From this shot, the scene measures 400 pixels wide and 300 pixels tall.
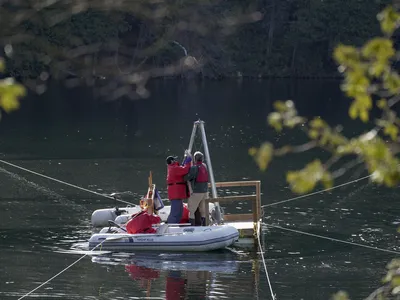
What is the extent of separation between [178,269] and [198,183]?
1.93m

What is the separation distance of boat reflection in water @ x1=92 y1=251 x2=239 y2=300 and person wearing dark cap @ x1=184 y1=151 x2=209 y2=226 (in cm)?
101

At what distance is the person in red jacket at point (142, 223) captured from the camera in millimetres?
18844

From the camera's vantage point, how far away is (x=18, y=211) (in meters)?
23.4

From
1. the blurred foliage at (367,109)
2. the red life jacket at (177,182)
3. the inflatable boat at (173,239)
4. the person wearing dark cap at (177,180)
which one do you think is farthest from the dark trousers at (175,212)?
the blurred foliage at (367,109)

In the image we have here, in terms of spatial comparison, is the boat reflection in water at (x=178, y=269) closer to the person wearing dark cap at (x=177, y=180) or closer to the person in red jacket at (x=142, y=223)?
the person in red jacket at (x=142, y=223)

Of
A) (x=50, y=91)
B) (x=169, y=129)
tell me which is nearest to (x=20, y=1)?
(x=169, y=129)

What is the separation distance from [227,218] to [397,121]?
16.0m

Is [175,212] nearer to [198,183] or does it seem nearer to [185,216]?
[185,216]

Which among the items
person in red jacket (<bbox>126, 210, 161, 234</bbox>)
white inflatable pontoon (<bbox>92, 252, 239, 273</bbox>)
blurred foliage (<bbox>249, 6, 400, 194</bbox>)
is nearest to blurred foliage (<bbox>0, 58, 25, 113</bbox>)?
blurred foliage (<bbox>249, 6, 400, 194</bbox>)

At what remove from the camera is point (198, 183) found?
61.9 feet

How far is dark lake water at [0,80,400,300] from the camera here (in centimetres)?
1672

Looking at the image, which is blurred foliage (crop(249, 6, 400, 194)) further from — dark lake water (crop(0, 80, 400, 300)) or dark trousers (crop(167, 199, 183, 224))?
dark trousers (crop(167, 199, 183, 224))

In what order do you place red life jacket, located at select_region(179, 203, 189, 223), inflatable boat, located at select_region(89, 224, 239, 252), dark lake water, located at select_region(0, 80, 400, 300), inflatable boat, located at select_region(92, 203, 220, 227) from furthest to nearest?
inflatable boat, located at select_region(92, 203, 220, 227), red life jacket, located at select_region(179, 203, 189, 223), inflatable boat, located at select_region(89, 224, 239, 252), dark lake water, located at select_region(0, 80, 400, 300)

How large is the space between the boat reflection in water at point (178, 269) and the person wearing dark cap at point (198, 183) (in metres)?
1.01
